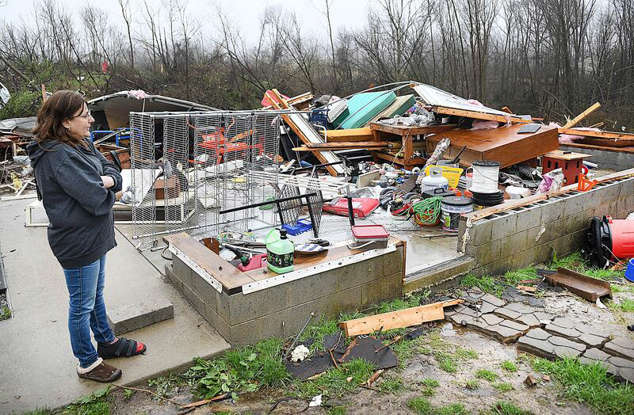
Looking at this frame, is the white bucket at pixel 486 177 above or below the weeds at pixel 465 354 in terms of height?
above

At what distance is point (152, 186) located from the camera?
17.3 ft

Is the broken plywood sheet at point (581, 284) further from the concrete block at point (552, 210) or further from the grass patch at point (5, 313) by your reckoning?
the grass patch at point (5, 313)

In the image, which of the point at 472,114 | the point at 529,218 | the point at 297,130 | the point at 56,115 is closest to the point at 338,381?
the point at 56,115

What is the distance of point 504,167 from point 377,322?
478 centimetres

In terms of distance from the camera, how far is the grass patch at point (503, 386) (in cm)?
315

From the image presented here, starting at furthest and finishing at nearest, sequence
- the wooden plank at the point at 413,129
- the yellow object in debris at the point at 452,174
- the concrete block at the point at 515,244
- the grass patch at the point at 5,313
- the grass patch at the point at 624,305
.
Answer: the wooden plank at the point at 413,129, the yellow object in debris at the point at 452,174, the concrete block at the point at 515,244, the grass patch at the point at 624,305, the grass patch at the point at 5,313

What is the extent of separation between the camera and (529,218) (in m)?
5.43

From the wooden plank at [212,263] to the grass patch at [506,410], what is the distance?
1803mm

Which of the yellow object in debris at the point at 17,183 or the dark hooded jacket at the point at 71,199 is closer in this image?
the dark hooded jacket at the point at 71,199

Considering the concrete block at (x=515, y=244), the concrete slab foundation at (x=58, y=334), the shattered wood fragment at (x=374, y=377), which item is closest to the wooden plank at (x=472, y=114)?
the concrete block at (x=515, y=244)

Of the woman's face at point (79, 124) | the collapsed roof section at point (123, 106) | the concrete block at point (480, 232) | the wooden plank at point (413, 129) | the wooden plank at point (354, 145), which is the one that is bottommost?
the concrete block at point (480, 232)

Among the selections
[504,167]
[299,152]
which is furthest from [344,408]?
[299,152]

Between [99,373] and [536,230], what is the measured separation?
4.81 metres

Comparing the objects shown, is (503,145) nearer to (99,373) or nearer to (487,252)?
(487,252)
